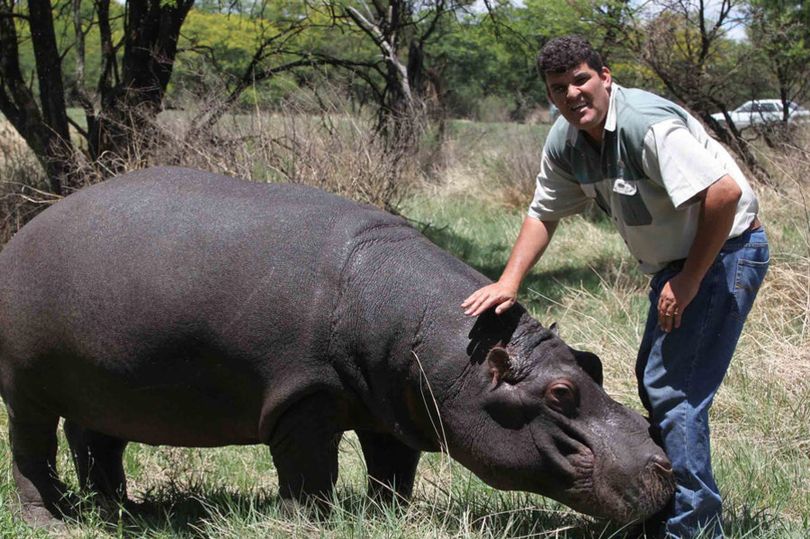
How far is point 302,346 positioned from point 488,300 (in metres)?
0.72

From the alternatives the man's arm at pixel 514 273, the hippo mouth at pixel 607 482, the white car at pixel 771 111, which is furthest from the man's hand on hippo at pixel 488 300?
the white car at pixel 771 111

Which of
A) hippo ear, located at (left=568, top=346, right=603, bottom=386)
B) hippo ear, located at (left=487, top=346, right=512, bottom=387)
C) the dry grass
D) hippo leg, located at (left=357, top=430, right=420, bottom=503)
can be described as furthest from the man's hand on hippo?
the dry grass

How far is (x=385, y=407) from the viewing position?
12.7 ft

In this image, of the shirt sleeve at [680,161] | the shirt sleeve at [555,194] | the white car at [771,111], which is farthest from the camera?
the white car at [771,111]

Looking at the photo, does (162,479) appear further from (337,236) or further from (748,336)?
(748,336)

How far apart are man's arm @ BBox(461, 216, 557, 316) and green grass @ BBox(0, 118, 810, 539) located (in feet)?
2.59

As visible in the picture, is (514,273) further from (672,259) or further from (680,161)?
(680,161)

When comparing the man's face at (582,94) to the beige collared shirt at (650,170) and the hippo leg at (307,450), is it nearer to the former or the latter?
Result: the beige collared shirt at (650,170)

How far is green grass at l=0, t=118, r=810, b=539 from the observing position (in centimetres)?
392

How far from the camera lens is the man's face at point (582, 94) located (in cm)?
366

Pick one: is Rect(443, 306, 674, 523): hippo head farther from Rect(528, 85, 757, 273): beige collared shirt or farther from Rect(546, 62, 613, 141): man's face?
Rect(546, 62, 613, 141): man's face

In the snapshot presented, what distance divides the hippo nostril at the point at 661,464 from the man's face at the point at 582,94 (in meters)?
1.24

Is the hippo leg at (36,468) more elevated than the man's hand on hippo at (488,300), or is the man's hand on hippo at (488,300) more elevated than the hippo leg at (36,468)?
the man's hand on hippo at (488,300)

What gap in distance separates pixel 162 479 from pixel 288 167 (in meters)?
4.02
